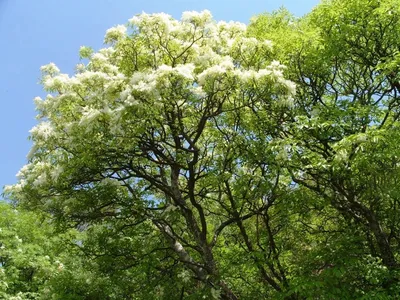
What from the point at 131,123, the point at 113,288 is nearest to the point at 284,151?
the point at 131,123

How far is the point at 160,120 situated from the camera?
8.23m

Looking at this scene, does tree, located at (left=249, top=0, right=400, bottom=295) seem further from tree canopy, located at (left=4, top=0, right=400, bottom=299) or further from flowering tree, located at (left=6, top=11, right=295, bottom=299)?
flowering tree, located at (left=6, top=11, right=295, bottom=299)

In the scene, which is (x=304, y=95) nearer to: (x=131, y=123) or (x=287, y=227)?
(x=287, y=227)

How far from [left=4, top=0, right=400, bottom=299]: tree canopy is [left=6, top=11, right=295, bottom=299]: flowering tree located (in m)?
0.03

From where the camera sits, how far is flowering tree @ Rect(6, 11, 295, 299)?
26.5 feet

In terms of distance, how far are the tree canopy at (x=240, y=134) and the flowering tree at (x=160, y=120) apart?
32 mm

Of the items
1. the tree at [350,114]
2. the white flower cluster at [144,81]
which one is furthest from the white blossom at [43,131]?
the tree at [350,114]

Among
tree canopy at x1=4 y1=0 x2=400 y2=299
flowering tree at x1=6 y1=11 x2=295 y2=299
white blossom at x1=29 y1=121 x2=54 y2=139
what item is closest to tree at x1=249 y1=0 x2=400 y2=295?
tree canopy at x1=4 y1=0 x2=400 y2=299

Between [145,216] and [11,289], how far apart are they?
10471mm

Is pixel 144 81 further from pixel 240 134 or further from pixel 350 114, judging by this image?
pixel 350 114

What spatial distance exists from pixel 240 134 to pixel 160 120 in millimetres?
2366

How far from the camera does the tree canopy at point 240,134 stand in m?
7.95

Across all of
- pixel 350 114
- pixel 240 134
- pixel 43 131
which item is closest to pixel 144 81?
pixel 43 131

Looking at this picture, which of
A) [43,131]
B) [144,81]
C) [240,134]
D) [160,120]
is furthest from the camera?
[240,134]
